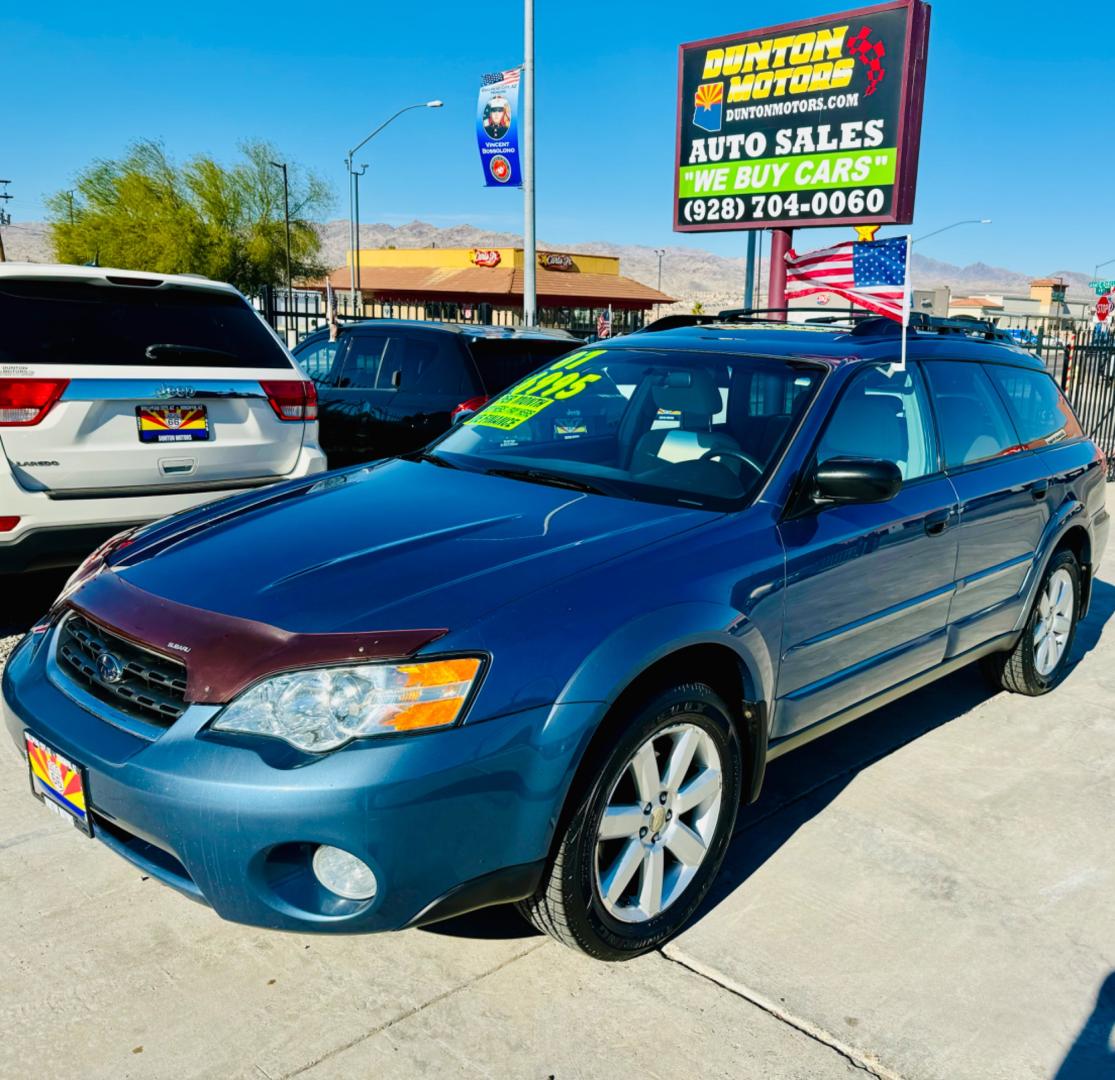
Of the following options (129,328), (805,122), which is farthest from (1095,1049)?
(805,122)

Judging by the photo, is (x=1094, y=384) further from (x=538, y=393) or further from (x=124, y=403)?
(x=124, y=403)

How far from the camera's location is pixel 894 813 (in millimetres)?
3768

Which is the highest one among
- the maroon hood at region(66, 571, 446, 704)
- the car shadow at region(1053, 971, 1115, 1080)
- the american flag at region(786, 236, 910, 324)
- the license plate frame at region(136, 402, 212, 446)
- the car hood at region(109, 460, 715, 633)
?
the american flag at region(786, 236, 910, 324)

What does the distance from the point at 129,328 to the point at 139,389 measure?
32cm

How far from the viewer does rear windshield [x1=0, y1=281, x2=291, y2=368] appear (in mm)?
4668

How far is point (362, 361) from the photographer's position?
8312 mm

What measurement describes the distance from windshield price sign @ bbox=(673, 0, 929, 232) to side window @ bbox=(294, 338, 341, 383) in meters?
6.04

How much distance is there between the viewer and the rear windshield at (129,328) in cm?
467

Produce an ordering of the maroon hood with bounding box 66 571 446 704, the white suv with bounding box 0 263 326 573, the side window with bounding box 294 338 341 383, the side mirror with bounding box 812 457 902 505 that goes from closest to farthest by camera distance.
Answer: the maroon hood with bounding box 66 571 446 704, the side mirror with bounding box 812 457 902 505, the white suv with bounding box 0 263 326 573, the side window with bounding box 294 338 341 383

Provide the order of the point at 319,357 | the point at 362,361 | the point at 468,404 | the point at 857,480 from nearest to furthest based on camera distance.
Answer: the point at 857,480, the point at 468,404, the point at 362,361, the point at 319,357

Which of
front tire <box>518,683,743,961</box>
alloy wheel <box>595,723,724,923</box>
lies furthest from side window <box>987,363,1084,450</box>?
alloy wheel <box>595,723,724,923</box>

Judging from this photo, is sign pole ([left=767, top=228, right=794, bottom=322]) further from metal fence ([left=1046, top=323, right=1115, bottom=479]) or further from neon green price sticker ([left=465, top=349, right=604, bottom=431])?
neon green price sticker ([left=465, top=349, right=604, bottom=431])

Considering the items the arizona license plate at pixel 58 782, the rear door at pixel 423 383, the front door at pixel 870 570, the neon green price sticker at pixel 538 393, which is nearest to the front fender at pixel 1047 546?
the front door at pixel 870 570

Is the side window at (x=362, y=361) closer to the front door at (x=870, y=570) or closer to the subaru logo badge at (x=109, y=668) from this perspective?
the front door at (x=870, y=570)
